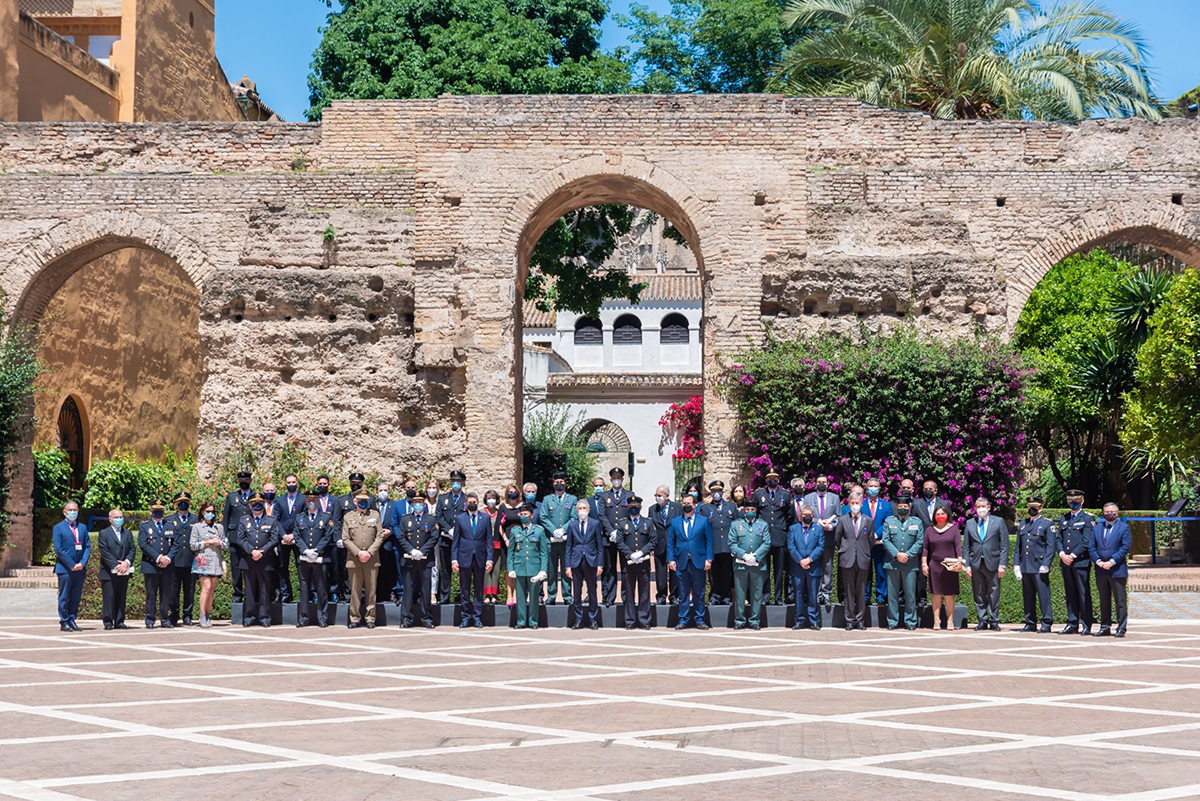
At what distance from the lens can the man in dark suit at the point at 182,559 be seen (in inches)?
539

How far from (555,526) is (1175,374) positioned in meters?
9.60

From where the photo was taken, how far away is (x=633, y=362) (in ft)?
178

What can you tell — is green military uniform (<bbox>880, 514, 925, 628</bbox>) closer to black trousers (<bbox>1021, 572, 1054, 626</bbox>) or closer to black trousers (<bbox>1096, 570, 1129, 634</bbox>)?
black trousers (<bbox>1021, 572, 1054, 626</bbox>)

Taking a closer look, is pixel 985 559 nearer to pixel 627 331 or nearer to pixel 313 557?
pixel 313 557

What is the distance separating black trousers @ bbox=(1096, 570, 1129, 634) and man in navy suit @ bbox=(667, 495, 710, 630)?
3688 millimetres

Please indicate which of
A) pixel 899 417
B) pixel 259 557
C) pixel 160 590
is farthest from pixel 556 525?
pixel 899 417

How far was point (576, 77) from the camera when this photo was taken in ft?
96.9

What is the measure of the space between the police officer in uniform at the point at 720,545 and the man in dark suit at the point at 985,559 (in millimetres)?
2311

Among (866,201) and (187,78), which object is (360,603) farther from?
(187,78)

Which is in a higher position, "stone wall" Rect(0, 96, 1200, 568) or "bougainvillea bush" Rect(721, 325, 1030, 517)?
"stone wall" Rect(0, 96, 1200, 568)

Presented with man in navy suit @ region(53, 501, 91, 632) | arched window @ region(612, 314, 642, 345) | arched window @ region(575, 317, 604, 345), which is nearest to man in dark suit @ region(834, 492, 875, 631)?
man in navy suit @ region(53, 501, 91, 632)

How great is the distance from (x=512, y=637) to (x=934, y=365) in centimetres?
781

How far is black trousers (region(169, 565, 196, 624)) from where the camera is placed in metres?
13.8

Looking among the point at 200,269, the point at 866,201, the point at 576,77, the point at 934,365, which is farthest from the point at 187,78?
the point at 934,365
